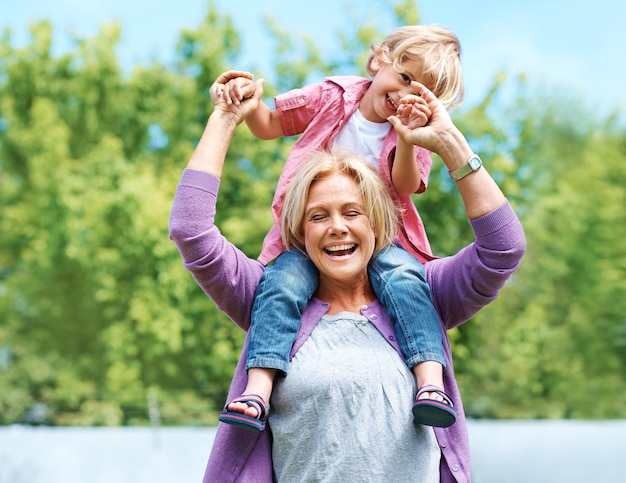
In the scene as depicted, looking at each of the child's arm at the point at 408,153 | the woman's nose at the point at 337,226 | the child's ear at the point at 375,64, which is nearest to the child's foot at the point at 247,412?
the woman's nose at the point at 337,226

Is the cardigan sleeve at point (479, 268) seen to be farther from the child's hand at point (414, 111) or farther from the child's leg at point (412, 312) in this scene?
the child's hand at point (414, 111)

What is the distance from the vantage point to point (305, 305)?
1845 mm

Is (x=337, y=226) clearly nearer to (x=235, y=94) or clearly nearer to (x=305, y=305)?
(x=305, y=305)

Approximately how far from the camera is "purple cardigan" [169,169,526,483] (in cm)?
170

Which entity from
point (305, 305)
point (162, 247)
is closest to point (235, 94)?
point (305, 305)

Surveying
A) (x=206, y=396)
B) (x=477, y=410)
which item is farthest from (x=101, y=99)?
(x=477, y=410)

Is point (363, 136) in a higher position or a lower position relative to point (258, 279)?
higher

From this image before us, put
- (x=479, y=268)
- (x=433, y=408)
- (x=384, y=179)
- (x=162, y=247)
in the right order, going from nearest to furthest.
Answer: (x=433, y=408)
(x=479, y=268)
(x=384, y=179)
(x=162, y=247)

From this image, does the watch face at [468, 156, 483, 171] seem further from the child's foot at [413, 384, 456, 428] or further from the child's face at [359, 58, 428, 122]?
the child's foot at [413, 384, 456, 428]

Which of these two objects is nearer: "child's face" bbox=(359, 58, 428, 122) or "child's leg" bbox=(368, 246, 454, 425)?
"child's leg" bbox=(368, 246, 454, 425)

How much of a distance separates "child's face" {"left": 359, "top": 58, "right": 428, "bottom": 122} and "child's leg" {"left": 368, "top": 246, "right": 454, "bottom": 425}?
16.4 inches

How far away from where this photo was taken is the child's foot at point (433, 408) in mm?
1623

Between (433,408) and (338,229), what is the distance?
1.48 ft

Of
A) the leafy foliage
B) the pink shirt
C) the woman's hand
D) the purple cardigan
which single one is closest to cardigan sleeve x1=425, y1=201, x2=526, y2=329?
the purple cardigan
